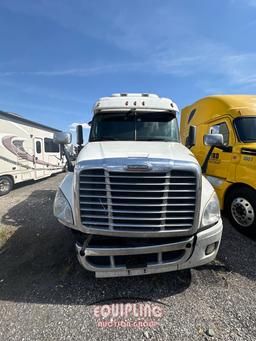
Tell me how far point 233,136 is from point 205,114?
1.82 m

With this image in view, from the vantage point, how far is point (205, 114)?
6.46 metres

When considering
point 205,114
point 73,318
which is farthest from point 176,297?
point 205,114

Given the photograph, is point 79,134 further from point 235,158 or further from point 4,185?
point 4,185

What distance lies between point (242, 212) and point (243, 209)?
0.08 m

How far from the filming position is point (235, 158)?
479 centimetres

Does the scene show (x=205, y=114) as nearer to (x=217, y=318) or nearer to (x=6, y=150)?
(x=217, y=318)

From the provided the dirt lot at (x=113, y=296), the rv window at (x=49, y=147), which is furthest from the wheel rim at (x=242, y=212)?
the rv window at (x=49, y=147)

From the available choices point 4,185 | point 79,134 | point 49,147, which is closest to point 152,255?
point 79,134

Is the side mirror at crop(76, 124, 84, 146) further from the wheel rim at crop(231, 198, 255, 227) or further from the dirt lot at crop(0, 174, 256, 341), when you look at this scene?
the wheel rim at crop(231, 198, 255, 227)

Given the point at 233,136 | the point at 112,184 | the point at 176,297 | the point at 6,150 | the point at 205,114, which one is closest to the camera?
the point at 112,184

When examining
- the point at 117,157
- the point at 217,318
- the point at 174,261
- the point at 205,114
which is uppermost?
the point at 205,114

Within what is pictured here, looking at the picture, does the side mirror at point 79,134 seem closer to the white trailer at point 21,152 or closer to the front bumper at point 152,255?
the front bumper at point 152,255

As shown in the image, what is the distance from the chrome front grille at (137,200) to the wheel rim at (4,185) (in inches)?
329

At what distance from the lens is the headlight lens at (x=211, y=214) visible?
8.91ft
